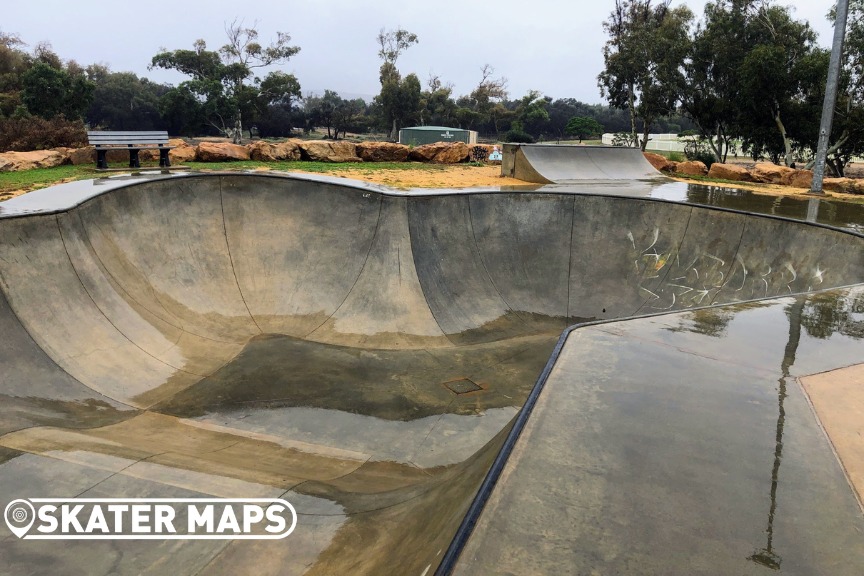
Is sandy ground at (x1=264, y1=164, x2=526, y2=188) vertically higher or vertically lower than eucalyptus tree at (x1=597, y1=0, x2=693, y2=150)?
lower

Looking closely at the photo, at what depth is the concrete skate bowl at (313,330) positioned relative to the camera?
3.88 meters

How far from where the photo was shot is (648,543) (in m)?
1.89

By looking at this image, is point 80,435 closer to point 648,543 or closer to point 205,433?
point 205,433

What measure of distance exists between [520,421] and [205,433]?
14.2 ft

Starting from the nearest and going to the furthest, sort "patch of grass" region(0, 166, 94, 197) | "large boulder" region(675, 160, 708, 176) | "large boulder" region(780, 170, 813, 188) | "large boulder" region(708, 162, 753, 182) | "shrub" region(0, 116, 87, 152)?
"patch of grass" region(0, 166, 94, 197) → "large boulder" region(780, 170, 813, 188) → "large boulder" region(708, 162, 753, 182) → "large boulder" region(675, 160, 708, 176) → "shrub" region(0, 116, 87, 152)

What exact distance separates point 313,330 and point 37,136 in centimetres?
1925

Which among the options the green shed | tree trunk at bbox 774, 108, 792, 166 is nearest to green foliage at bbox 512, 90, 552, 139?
the green shed

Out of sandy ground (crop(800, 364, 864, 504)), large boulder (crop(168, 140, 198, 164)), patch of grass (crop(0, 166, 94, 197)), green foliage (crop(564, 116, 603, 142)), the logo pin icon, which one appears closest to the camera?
sandy ground (crop(800, 364, 864, 504))

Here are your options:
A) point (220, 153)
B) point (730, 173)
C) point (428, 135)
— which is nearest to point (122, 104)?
point (428, 135)

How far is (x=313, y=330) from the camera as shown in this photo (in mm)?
8727

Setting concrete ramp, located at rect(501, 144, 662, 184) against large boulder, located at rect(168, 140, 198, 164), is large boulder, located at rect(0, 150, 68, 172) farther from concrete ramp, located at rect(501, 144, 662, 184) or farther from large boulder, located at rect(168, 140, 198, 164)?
concrete ramp, located at rect(501, 144, 662, 184)

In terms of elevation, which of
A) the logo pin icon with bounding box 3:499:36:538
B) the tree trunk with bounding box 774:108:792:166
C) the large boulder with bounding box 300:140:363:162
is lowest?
the logo pin icon with bounding box 3:499:36:538

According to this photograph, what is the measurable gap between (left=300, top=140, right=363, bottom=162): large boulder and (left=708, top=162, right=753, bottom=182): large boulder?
528 inches

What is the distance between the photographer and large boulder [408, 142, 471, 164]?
24.2 m
